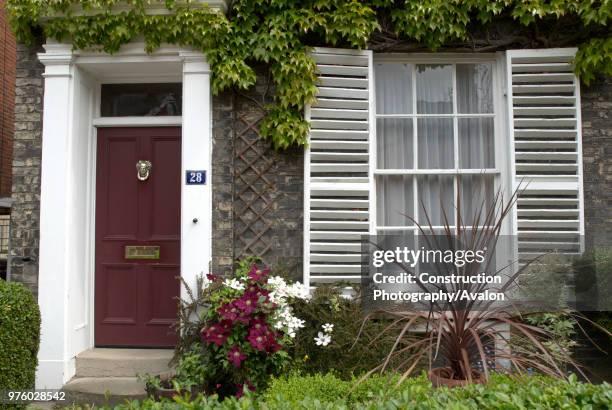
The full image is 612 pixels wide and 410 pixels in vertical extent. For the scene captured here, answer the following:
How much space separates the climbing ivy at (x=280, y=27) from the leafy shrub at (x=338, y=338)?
1639 mm

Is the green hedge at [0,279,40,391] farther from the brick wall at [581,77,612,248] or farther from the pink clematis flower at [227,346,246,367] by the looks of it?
the brick wall at [581,77,612,248]

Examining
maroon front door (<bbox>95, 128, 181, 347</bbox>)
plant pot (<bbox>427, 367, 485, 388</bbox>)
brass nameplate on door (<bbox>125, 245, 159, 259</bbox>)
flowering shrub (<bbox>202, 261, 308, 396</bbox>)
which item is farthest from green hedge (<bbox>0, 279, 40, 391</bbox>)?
plant pot (<bbox>427, 367, 485, 388</bbox>)

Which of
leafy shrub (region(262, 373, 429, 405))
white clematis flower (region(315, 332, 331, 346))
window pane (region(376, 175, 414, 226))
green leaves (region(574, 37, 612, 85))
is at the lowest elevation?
leafy shrub (region(262, 373, 429, 405))

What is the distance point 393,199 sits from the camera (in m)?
5.16

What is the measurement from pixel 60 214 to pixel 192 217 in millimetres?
1375

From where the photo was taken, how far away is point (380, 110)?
17.1 ft

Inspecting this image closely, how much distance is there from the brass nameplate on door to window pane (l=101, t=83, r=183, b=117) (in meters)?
1.53

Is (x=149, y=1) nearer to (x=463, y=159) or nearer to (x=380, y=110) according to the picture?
(x=380, y=110)

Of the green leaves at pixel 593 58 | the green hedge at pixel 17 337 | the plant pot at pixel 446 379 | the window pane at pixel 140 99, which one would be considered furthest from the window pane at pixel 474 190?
the green hedge at pixel 17 337

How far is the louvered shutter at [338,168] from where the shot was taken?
4828mm

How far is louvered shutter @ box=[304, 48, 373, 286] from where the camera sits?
483cm

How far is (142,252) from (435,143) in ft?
11.4

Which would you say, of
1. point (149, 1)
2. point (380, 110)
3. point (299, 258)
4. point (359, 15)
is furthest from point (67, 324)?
point (359, 15)

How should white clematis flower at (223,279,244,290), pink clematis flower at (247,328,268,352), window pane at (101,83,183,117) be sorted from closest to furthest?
pink clematis flower at (247,328,268,352), white clematis flower at (223,279,244,290), window pane at (101,83,183,117)
